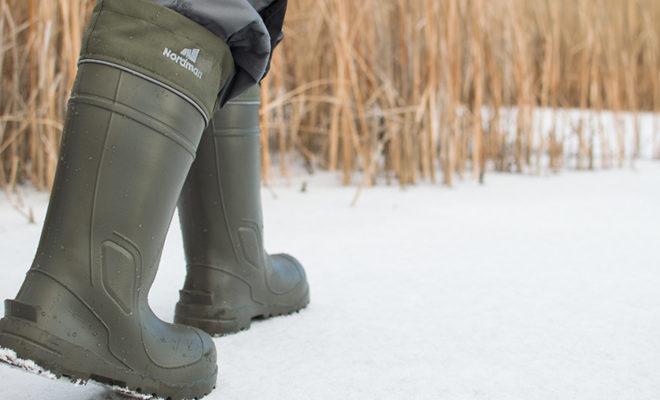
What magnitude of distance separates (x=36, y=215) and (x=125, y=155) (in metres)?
1.07

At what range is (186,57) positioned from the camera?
0.68 m

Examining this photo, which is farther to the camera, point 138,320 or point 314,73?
point 314,73

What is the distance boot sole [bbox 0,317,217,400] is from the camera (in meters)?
0.63

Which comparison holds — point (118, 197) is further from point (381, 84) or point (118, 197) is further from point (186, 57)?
point (381, 84)

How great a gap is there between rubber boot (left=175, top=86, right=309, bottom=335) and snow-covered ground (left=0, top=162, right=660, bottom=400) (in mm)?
42

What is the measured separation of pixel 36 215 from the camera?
165 cm

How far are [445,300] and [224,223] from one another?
34 cm

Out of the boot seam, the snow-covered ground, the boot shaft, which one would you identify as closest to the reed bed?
the snow-covered ground

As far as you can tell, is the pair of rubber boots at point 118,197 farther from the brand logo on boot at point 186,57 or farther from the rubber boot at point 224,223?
the rubber boot at point 224,223

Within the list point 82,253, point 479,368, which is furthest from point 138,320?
point 479,368

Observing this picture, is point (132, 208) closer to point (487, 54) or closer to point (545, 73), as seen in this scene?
point (487, 54)

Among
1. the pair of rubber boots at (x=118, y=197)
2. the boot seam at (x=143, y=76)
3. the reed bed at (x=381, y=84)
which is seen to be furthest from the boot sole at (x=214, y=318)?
the reed bed at (x=381, y=84)

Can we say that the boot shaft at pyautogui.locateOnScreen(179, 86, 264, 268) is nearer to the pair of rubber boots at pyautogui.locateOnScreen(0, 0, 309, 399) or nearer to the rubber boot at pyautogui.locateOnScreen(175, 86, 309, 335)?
the rubber boot at pyautogui.locateOnScreen(175, 86, 309, 335)

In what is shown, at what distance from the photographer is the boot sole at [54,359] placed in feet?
2.07
